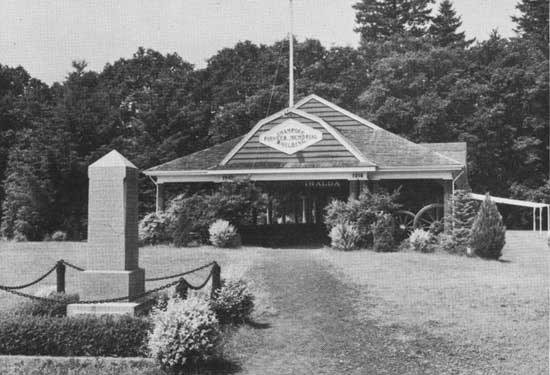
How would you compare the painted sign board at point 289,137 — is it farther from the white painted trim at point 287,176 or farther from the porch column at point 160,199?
the porch column at point 160,199

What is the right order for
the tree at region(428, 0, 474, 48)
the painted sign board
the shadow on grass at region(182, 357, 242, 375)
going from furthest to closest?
the tree at region(428, 0, 474, 48), the painted sign board, the shadow on grass at region(182, 357, 242, 375)

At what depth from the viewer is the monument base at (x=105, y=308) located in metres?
9.35

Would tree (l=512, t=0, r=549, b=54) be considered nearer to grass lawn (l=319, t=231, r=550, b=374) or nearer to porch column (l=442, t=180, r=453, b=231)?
porch column (l=442, t=180, r=453, b=231)

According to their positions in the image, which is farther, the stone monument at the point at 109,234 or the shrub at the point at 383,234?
the shrub at the point at 383,234

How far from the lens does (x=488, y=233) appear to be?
18.9 meters

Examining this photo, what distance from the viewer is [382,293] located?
41.7 feet

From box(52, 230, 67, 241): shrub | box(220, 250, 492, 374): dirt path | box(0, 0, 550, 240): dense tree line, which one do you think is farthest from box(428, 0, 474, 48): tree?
box(220, 250, 492, 374): dirt path

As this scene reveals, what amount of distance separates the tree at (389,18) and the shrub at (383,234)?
3511cm

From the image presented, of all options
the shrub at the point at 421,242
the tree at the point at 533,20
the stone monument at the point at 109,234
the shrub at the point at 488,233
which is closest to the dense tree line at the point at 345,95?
the tree at the point at 533,20

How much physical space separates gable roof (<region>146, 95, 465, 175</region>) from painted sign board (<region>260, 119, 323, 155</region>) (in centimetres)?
42

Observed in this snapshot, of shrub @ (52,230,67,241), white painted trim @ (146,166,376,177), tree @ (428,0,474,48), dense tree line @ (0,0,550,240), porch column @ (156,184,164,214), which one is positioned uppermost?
tree @ (428,0,474,48)

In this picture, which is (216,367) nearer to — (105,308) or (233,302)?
(233,302)

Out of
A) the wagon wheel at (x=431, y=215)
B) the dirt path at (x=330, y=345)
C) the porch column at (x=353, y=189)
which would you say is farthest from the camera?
the wagon wheel at (x=431, y=215)

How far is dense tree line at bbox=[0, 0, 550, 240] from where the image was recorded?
3944 cm
